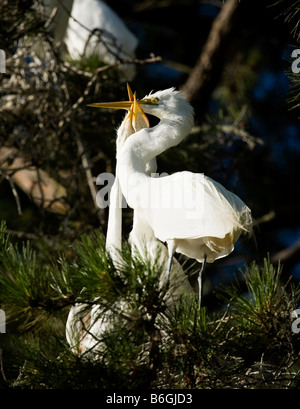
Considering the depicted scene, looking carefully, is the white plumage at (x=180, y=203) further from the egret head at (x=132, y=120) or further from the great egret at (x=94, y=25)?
the great egret at (x=94, y=25)

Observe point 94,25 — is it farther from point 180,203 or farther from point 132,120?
point 180,203

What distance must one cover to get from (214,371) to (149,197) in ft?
1.74

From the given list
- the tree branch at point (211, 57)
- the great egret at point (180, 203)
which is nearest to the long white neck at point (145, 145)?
the great egret at point (180, 203)

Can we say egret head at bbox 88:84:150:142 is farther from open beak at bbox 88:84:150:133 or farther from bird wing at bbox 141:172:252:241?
bird wing at bbox 141:172:252:241

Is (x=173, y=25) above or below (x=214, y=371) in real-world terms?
above

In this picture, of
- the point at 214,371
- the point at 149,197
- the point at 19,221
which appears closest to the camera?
the point at 214,371

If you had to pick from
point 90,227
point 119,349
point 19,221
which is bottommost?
point 19,221

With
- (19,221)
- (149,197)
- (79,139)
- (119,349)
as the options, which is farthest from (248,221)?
(19,221)

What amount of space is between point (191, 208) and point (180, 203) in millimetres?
41

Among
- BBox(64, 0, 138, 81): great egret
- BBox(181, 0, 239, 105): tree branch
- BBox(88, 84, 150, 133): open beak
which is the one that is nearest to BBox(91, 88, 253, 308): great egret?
BBox(88, 84, 150, 133): open beak

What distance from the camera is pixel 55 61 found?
3006 millimetres

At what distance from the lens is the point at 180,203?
179cm

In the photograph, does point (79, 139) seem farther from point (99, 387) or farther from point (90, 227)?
point (99, 387)

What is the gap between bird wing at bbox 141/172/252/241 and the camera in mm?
1685
